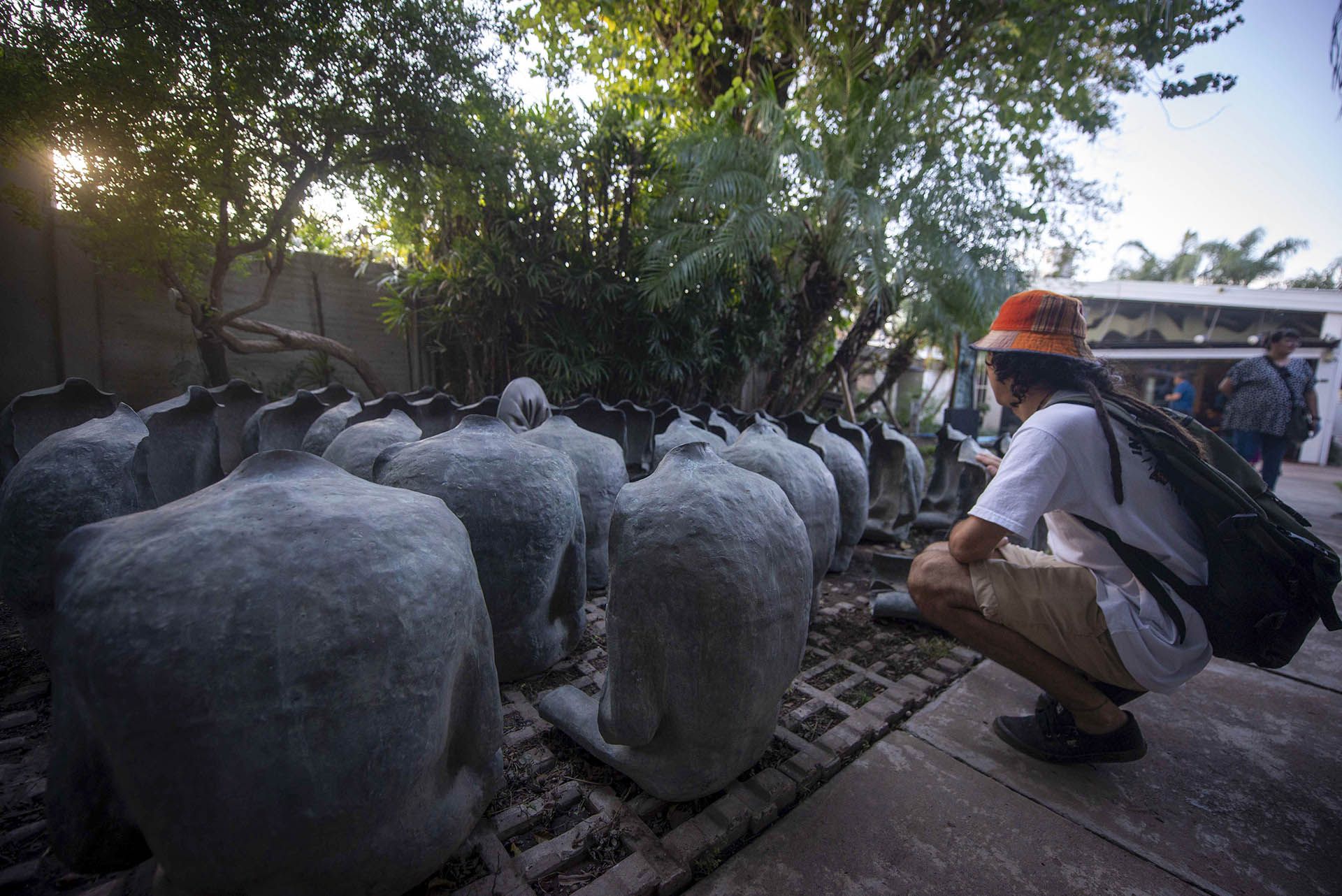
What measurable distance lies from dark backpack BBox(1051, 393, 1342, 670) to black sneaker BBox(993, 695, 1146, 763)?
0.38m

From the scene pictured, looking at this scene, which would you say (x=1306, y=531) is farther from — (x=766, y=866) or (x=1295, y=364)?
(x=1295, y=364)

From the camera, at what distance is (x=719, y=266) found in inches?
262

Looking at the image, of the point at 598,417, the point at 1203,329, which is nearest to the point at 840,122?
the point at 598,417

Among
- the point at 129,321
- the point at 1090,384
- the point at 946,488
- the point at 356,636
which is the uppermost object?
the point at 129,321

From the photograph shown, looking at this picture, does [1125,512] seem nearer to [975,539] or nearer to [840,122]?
[975,539]

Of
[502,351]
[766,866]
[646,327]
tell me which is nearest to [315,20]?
[502,351]

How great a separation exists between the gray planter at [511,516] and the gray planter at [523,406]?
4.28ft

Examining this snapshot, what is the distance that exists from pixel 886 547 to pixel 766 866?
3.14 metres

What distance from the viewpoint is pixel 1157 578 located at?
182 cm

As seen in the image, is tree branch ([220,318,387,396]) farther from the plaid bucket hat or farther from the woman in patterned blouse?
the woman in patterned blouse

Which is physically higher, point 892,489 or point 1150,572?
point 1150,572

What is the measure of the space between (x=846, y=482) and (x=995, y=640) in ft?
4.28

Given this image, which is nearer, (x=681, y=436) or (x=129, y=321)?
(x=681, y=436)

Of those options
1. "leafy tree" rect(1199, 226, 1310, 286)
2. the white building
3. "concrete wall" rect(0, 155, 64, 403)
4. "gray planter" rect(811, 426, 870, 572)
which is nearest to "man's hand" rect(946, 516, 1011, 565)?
"gray planter" rect(811, 426, 870, 572)
